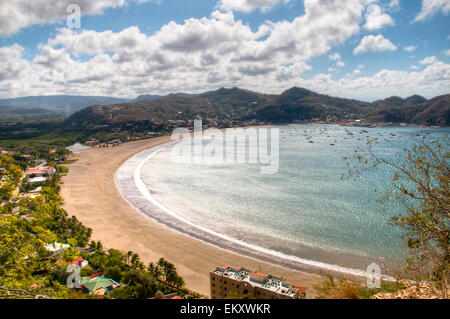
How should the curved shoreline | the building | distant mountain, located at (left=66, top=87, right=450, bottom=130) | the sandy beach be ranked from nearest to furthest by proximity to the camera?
the building, the sandy beach, the curved shoreline, distant mountain, located at (left=66, top=87, right=450, bottom=130)

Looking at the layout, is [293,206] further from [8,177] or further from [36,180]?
[36,180]

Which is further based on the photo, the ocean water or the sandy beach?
the ocean water

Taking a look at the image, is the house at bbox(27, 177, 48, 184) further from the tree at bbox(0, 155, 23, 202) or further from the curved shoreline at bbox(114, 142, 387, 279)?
the tree at bbox(0, 155, 23, 202)

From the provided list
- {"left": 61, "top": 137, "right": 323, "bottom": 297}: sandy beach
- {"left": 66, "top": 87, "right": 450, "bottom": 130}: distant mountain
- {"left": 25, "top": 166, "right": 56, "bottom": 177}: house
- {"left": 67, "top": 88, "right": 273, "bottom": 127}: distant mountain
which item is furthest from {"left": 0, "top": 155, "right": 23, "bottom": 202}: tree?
{"left": 67, "top": 88, "right": 273, "bottom": 127}: distant mountain

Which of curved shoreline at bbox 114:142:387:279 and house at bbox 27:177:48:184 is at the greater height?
house at bbox 27:177:48:184

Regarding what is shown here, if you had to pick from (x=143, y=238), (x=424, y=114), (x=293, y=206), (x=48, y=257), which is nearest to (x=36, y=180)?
(x=143, y=238)

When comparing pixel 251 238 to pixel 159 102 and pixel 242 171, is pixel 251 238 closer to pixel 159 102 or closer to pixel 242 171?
pixel 242 171

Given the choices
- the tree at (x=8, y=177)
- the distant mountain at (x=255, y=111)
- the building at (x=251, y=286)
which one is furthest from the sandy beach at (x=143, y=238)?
the distant mountain at (x=255, y=111)

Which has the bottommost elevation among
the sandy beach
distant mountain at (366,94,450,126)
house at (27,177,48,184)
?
the sandy beach
